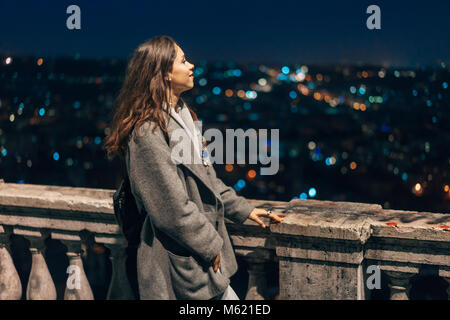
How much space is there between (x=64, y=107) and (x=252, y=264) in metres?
65.2

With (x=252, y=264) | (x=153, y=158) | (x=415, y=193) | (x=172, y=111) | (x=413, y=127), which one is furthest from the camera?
(x=413, y=127)

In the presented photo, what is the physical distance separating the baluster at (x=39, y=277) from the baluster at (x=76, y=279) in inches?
6.2

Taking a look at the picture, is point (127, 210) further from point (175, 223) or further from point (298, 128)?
point (298, 128)

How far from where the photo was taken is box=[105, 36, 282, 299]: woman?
8.29 feet

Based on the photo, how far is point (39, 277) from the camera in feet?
11.6

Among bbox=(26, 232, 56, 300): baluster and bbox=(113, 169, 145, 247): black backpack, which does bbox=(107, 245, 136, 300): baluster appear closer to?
bbox=(26, 232, 56, 300): baluster

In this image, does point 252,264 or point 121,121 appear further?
point 252,264

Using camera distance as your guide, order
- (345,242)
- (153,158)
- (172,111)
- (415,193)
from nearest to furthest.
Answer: (153,158) → (172,111) → (345,242) → (415,193)

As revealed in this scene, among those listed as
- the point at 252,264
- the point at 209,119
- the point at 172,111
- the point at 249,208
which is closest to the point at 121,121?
the point at 172,111

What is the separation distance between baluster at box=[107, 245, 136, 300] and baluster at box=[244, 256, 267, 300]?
733 millimetres

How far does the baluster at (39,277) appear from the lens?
139 inches

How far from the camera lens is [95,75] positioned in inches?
2256

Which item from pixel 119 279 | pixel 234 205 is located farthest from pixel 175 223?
pixel 119 279
